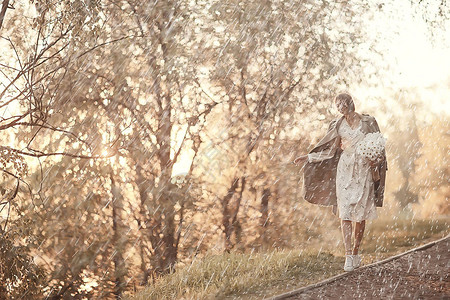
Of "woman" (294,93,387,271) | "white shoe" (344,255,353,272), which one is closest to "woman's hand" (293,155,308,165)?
"woman" (294,93,387,271)

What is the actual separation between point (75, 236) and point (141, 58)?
12.0ft

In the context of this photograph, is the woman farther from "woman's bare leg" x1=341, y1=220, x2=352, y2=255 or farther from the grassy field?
Result: the grassy field

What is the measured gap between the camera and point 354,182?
6137mm

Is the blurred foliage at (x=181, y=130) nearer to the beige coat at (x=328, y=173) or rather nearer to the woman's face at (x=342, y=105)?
the beige coat at (x=328, y=173)

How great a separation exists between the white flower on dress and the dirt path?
1356mm

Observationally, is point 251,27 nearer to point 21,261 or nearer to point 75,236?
point 75,236

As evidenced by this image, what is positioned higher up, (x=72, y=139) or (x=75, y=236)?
(x=72, y=139)

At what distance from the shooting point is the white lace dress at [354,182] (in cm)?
607

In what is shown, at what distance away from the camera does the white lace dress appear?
6074mm

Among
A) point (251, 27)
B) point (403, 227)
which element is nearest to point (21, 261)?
point (251, 27)

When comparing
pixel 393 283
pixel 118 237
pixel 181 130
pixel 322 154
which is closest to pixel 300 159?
pixel 322 154

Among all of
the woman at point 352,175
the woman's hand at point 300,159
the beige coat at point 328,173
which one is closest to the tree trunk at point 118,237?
the beige coat at point 328,173

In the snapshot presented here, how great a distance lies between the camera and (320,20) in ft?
33.4

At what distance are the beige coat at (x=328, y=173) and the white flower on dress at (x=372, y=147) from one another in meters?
0.17
